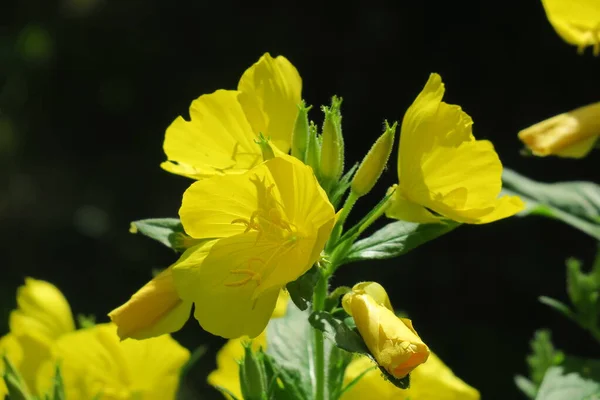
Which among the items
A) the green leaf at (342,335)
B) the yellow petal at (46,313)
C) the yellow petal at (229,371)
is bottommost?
the yellow petal at (229,371)

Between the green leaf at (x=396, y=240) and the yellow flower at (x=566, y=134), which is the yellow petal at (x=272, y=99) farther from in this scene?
the yellow flower at (x=566, y=134)

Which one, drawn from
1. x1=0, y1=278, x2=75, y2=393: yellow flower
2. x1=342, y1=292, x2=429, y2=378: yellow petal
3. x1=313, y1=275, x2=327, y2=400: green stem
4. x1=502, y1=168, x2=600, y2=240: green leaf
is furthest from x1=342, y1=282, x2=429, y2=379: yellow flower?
x1=502, y1=168, x2=600, y2=240: green leaf

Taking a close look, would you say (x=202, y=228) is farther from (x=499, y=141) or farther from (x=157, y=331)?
(x=499, y=141)

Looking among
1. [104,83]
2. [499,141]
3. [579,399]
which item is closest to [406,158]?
[579,399]

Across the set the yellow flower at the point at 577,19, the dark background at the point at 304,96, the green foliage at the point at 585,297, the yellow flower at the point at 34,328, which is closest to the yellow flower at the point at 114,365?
the yellow flower at the point at 34,328

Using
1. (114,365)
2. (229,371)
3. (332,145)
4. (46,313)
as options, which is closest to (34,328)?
(46,313)

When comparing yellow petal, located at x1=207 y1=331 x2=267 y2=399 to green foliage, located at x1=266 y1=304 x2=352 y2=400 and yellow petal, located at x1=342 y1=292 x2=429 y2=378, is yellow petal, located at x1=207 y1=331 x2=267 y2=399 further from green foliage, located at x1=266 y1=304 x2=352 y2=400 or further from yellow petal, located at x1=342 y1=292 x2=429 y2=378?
yellow petal, located at x1=342 y1=292 x2=429 y2=378
